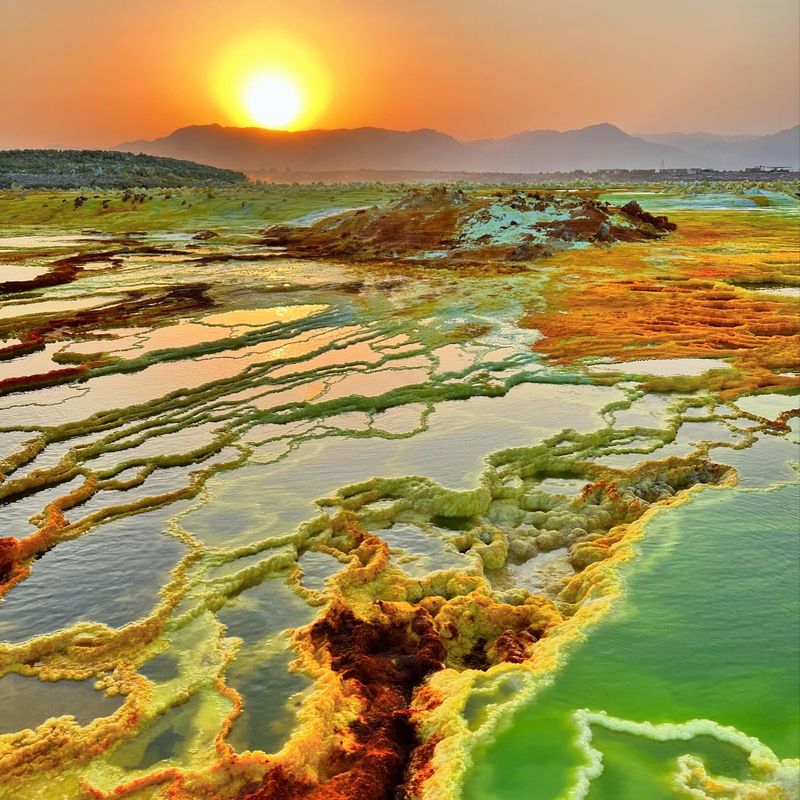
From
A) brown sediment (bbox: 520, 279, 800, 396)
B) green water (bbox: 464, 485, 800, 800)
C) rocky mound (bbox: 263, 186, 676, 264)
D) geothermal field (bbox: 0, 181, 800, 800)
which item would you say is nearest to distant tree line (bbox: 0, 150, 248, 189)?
rocky mound (bbox: 263, 186, 676, 264)

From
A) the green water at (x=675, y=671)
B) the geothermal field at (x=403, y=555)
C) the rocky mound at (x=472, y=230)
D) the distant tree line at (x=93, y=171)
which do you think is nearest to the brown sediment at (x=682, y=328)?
the geothermal field at (x=403, y=555)

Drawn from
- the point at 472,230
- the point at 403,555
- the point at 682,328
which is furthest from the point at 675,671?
the point at 472,230

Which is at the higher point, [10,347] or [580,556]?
[10,347]

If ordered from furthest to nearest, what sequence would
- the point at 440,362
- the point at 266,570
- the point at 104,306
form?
the point at 104,306 → the point at 440,362 → the point at 266,570

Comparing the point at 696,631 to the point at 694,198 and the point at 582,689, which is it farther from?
the point at 694,198

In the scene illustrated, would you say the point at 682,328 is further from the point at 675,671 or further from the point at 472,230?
the point at 472,230

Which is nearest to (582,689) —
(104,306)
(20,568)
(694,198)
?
(20,568)

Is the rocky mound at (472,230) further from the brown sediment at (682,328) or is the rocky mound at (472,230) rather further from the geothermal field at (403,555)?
the geothermal field at (403,555)
